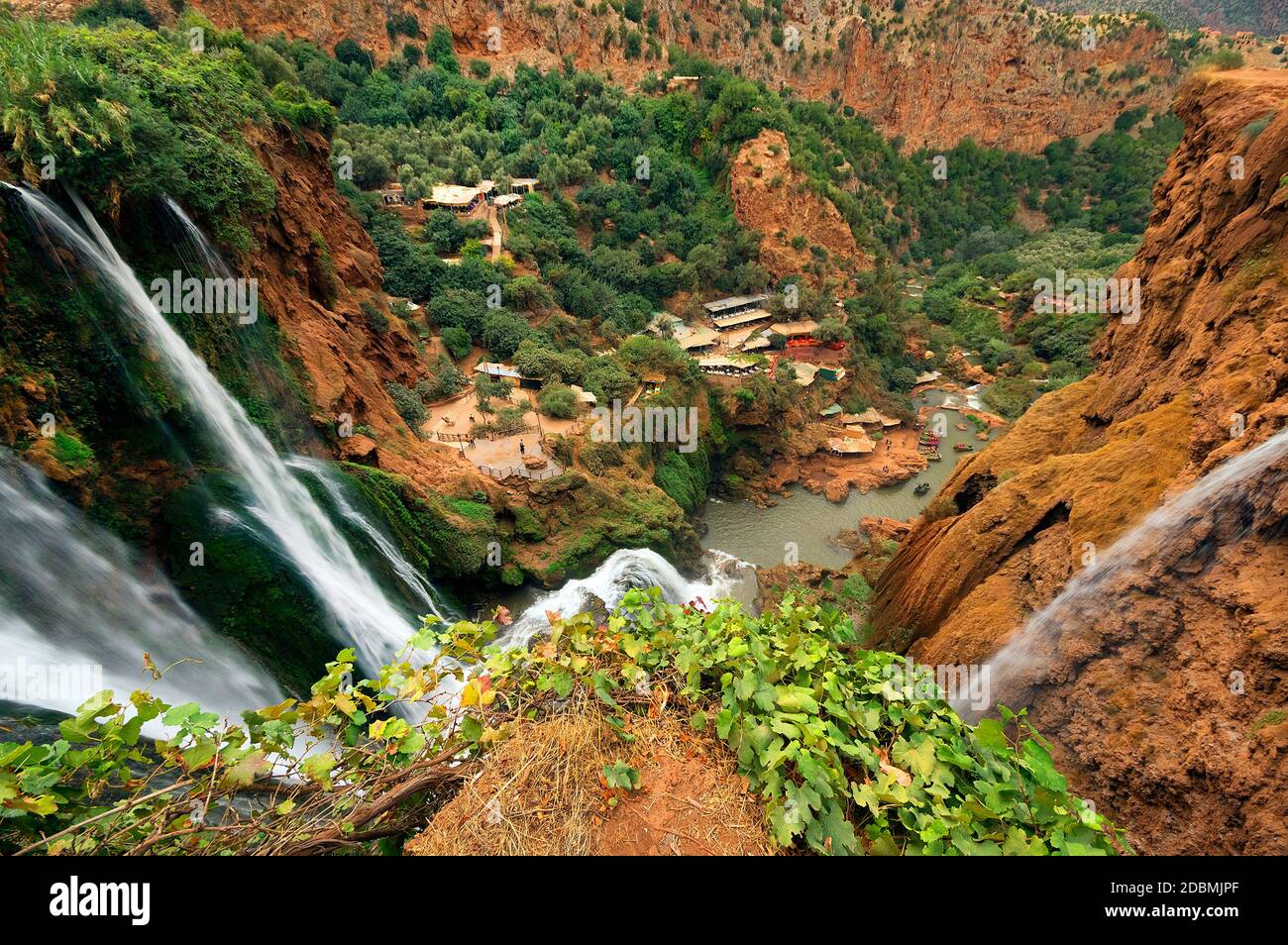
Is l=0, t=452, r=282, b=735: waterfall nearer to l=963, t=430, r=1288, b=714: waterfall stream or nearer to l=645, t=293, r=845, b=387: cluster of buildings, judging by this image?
l=963, t=430, r=1288, b=714: waterfall stream

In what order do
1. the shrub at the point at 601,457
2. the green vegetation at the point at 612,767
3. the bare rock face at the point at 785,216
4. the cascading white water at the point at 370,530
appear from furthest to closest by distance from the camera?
the bare rock face at the point at 785,216 < the shrub at the point at 601,457 < the cascading white water at the point at 370,530 < the green vegetation at the point at 612,767

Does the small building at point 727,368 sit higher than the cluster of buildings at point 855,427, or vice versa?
the small building at point 727,368

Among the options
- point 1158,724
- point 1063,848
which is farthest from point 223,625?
point 1158,724

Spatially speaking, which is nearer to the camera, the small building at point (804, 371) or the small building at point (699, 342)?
the small building at point (804, 371)

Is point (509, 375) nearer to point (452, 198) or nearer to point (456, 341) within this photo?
point (456, 341)

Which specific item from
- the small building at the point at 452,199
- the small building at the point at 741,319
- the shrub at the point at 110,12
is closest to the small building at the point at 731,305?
the small building at the point at 741,319

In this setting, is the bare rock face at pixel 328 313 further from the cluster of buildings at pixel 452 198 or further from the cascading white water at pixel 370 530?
the cluster of buildings at pixel 452 198

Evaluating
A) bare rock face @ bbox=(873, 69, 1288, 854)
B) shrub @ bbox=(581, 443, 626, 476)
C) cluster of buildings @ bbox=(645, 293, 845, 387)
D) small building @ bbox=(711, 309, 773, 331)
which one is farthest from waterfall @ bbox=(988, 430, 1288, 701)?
small building @ bbox=(711, 309, 773, 331)
